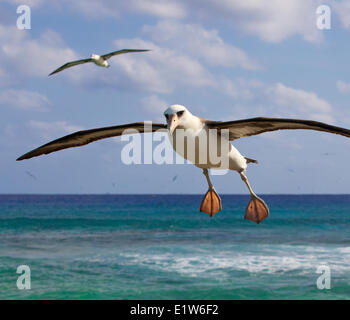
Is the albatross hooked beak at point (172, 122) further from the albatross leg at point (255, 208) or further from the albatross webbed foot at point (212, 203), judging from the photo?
the albatross webbed foot at point (212, 203)

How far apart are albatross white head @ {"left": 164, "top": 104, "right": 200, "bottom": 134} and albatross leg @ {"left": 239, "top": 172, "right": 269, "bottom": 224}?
987 millimetres

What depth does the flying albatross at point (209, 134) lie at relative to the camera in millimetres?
5113

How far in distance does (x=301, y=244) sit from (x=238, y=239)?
4579 mm

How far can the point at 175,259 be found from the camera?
28.0 metres

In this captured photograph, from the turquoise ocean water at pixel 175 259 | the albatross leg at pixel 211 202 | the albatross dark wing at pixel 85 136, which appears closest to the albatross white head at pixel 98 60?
the albatross dark wing at pixel 85 136

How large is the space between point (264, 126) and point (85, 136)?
228 centimetres

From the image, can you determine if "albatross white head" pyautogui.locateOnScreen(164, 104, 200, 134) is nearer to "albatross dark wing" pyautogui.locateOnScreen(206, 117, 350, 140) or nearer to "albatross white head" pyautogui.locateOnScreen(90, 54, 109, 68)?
"albatross dark wing" pyautogui.locateOnScreen(206, 117, 350, 140)

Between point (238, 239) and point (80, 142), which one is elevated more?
point (80, 142)

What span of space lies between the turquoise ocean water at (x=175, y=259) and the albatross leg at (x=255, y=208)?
44.7 feet

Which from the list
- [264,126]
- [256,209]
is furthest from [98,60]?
[256,209]
